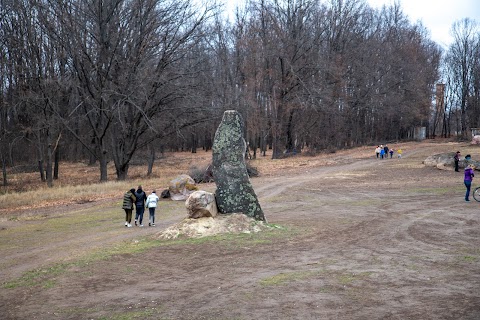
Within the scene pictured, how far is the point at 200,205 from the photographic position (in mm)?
14695

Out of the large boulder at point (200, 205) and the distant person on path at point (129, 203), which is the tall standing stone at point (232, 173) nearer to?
the large boulder at point (200, 205)

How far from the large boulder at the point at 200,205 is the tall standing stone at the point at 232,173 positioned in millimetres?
559

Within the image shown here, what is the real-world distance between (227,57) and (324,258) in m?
52.0

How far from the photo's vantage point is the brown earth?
28.1 feet

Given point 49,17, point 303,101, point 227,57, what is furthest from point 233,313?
point 227,57

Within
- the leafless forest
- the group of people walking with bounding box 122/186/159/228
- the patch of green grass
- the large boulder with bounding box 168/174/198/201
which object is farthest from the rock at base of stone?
the leafless forest

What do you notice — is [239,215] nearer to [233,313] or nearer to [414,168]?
[233,313]

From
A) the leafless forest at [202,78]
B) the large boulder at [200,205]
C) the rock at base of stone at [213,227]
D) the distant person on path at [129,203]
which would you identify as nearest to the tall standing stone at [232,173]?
the rock at base of stone at [213,227]

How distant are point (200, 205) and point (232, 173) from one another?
5.35 feet

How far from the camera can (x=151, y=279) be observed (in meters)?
10.9

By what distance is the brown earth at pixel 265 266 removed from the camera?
8.58 meters

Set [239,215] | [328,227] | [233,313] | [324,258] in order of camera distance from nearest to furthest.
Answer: [233,313]
[324,258]
[239,215]
[328,227]

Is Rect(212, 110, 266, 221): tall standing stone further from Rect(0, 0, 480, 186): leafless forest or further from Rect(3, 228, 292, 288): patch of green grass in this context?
Rect(0, 0, 480, 186): leafless forest

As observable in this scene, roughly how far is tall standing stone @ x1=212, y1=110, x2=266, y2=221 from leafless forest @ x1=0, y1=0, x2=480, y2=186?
18813 millimetres
